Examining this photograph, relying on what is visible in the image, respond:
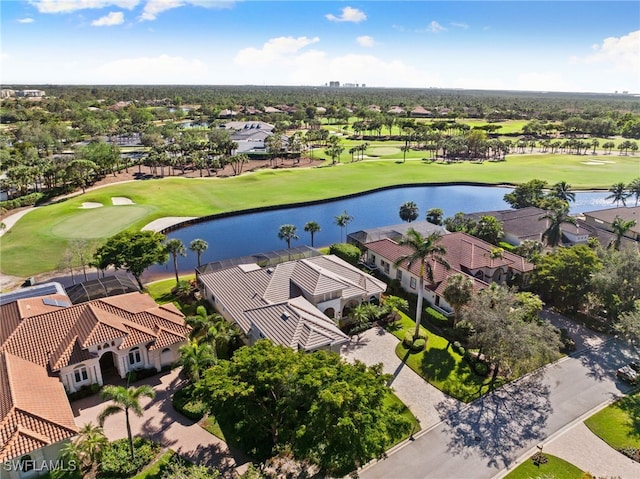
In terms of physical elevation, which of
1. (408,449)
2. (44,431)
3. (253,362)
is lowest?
(408,449)

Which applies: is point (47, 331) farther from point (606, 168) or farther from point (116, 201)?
point (606, 168)

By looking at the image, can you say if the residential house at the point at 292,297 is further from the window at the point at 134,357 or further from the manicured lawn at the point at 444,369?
the window at the point at 134,357

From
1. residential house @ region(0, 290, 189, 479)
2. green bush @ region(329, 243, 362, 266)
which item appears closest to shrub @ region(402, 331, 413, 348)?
green bush @ region(329, 243, 362, 266)

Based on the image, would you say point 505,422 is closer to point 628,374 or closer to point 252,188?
point 628,374

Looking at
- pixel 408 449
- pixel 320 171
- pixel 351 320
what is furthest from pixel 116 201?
pixel 408 449

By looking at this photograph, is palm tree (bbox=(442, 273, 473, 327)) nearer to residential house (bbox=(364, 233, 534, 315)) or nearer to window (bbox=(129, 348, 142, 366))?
residential house (bbox=(364, 233, 534, 315))
